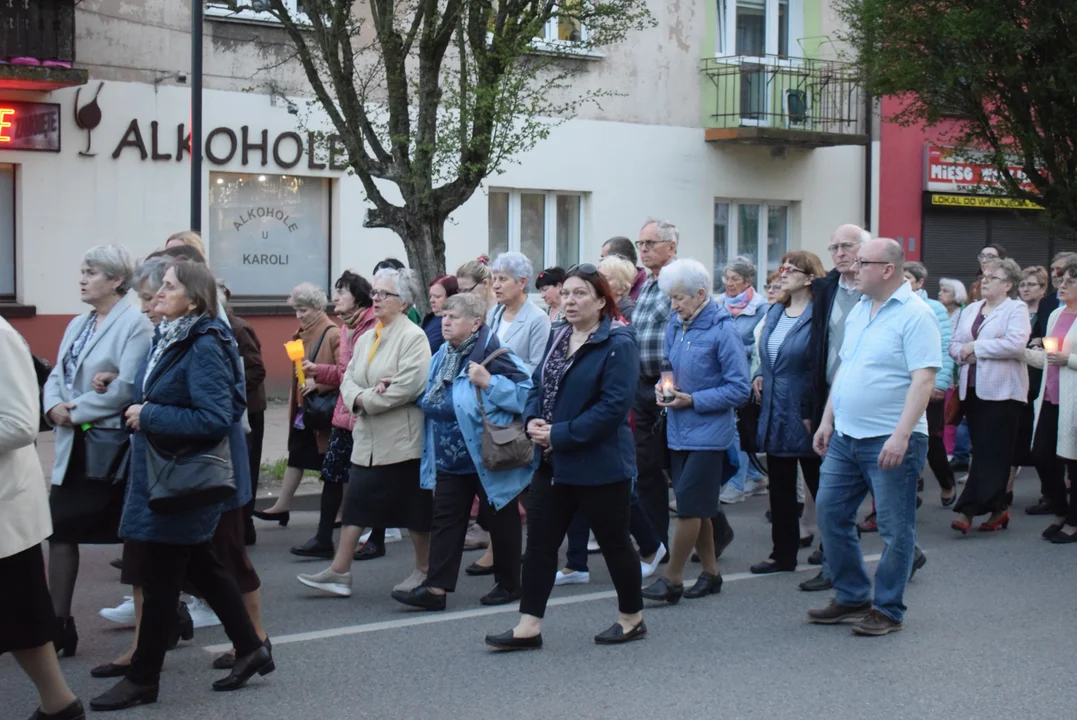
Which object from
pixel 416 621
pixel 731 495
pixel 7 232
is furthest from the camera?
pixel 7 232

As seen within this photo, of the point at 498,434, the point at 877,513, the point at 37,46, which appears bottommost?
the point at 877,513

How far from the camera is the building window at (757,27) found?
2061 cm

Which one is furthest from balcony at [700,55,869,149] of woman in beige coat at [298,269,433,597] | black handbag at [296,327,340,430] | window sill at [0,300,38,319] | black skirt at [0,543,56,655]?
black skirt at [0,543,56,655]

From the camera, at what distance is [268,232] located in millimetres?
16984

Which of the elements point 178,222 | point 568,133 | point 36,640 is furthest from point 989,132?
point 36,640

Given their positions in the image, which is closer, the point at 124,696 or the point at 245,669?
the point at 124,696

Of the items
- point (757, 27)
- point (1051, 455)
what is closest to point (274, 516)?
point (1051, 455)

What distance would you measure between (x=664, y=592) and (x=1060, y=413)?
3.49 m

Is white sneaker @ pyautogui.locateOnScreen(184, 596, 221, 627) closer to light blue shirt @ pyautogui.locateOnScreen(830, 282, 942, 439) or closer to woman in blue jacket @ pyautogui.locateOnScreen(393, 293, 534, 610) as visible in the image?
woman in blue jacket @ pyautogui.locateOnScreen(393, 293, 534, 610)

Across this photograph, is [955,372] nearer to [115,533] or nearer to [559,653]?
[559,653]

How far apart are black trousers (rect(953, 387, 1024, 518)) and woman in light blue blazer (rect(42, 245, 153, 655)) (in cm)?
585

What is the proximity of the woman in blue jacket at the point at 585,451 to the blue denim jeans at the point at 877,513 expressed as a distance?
1.08 metres

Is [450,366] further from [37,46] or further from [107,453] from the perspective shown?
[37,46]

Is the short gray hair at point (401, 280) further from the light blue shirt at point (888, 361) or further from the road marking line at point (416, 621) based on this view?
the light blue shirt at point (888, 361)
